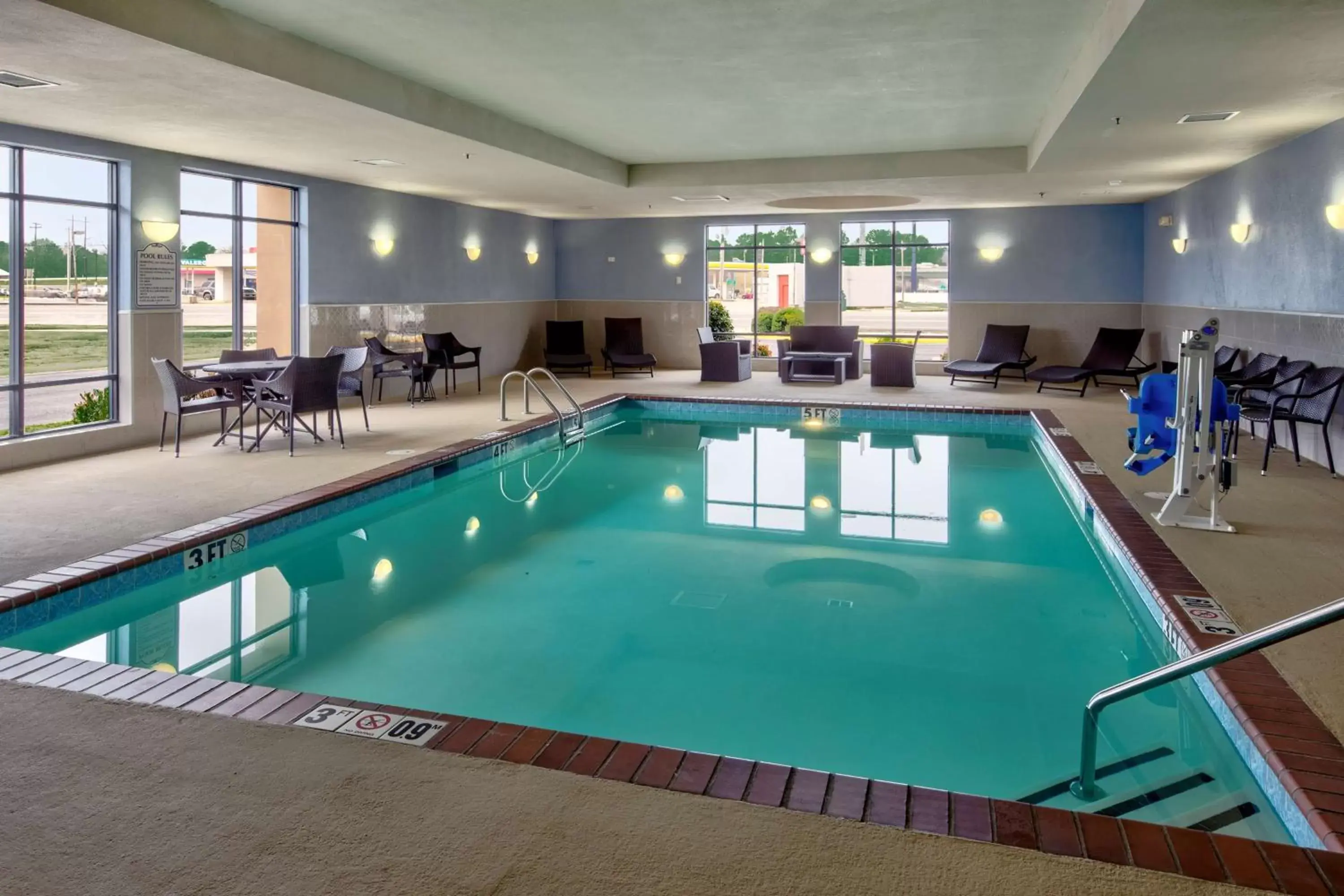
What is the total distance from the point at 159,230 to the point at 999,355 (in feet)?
34.6

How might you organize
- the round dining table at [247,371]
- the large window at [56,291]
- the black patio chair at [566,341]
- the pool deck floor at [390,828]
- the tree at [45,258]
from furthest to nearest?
the black patio chair at [566,341], the round dining table at [247,371], the tree at [45,258], the large window at [56,291], the pool deck floor at [390,828]

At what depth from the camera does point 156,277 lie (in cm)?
883

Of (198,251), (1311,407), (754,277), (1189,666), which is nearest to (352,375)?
(198,251)

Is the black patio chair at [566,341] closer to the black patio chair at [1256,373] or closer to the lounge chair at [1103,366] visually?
the lounge chair at [1103,366]

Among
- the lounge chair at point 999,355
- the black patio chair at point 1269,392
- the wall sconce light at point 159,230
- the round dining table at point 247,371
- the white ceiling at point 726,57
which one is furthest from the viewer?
the lounge chair at point 999,355

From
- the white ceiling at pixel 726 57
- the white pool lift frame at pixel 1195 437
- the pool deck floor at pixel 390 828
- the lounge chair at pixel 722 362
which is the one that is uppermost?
the white ceiling at pixel 726 57

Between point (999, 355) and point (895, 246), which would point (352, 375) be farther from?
point (895, 246)

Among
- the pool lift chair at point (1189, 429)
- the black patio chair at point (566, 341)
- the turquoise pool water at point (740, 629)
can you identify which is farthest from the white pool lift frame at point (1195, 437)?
the black patio chair at point (566, 341)

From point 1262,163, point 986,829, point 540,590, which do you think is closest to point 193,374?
point 540,590

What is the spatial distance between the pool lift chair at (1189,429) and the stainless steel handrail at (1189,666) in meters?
2.99

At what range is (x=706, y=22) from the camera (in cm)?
580

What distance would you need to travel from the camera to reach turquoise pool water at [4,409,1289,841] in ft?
11.1

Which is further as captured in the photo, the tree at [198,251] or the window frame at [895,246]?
the window frame at [895,246]

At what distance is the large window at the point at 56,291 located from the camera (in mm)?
7730
